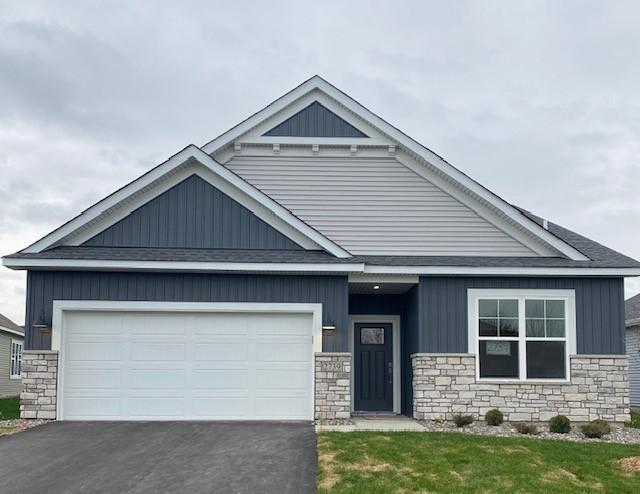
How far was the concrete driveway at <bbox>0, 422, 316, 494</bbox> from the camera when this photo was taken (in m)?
8.49

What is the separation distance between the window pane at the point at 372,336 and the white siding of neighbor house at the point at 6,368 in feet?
58.7

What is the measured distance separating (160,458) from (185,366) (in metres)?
3.63

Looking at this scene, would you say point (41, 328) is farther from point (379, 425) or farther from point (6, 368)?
point (6, 368)

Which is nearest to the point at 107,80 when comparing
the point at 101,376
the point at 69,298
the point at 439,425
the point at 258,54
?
the point at 258,54

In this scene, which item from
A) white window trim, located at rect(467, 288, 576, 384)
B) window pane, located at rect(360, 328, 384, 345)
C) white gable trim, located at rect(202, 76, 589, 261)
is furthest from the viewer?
window pane, located at rect(360, 328, 384, 345)

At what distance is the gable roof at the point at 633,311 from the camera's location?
2246 centimetres

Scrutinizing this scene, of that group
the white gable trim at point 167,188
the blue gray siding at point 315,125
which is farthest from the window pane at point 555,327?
the blue gray siding at point 315,125

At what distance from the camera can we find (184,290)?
1343cm

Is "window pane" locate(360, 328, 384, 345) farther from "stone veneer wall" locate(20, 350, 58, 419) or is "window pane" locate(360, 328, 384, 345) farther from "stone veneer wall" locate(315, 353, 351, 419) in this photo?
"stone veneer wall" locate(20, 350, 58, 419)

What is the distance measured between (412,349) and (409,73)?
28.8ft

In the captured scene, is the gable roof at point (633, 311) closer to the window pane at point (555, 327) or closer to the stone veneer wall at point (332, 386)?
the window pane at point (555, 327)

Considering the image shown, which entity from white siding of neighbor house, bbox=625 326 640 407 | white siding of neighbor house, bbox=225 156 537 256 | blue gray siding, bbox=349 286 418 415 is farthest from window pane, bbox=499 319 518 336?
white siding of neighbor house, bbox=625 326 640 407

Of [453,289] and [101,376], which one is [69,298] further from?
[453,289]

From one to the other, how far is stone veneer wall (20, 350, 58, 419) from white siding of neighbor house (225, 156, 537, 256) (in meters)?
5.60
